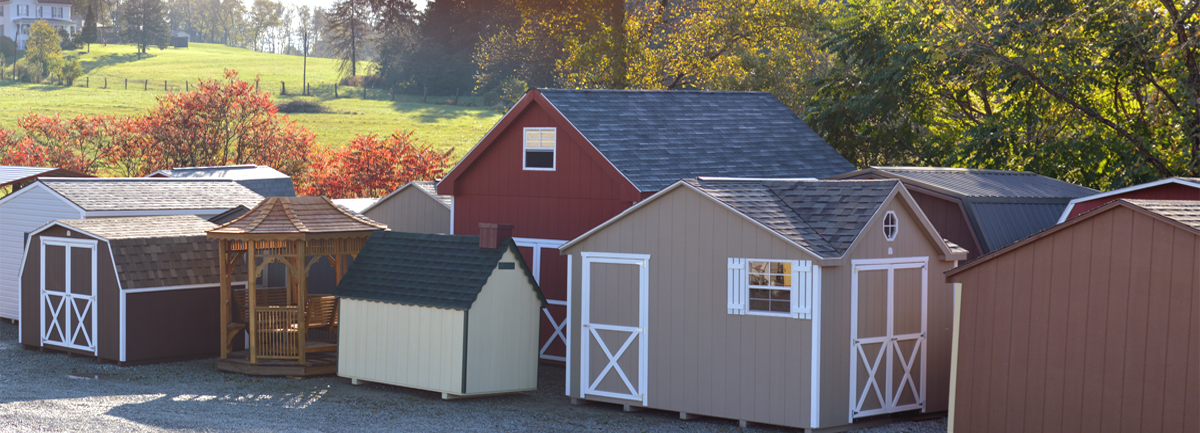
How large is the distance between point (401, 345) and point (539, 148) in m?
4.24

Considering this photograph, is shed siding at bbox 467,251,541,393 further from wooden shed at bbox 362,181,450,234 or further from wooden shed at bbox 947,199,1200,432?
wooden shed at bbox 362,181,450,234

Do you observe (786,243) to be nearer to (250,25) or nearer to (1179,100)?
(1179,100)

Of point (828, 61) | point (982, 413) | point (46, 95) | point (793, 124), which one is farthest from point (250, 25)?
point (982, 413)

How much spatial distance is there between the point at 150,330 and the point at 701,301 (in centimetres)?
912

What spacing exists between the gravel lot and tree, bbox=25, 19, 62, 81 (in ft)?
238

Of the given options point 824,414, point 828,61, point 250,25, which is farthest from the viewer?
point 250,25

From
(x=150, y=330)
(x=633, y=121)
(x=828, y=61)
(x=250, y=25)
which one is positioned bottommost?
(x=150, y=330)

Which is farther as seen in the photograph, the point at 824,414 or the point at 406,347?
the point at 406,347

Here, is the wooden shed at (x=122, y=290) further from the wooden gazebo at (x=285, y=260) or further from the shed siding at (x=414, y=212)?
the shed siding at (x=414, y=212)

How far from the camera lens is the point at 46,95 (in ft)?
233

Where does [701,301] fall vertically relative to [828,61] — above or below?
below

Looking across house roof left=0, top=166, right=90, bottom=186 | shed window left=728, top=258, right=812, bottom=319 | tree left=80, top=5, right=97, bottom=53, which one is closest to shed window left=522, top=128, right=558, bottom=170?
shed window left=728, top=258, right=812, bottom=319

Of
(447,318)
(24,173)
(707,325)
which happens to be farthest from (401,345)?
(24,173)

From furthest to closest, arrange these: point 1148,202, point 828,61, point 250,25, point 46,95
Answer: point 250,25 → point 46,95 → point 828,61 → point 1148,202
